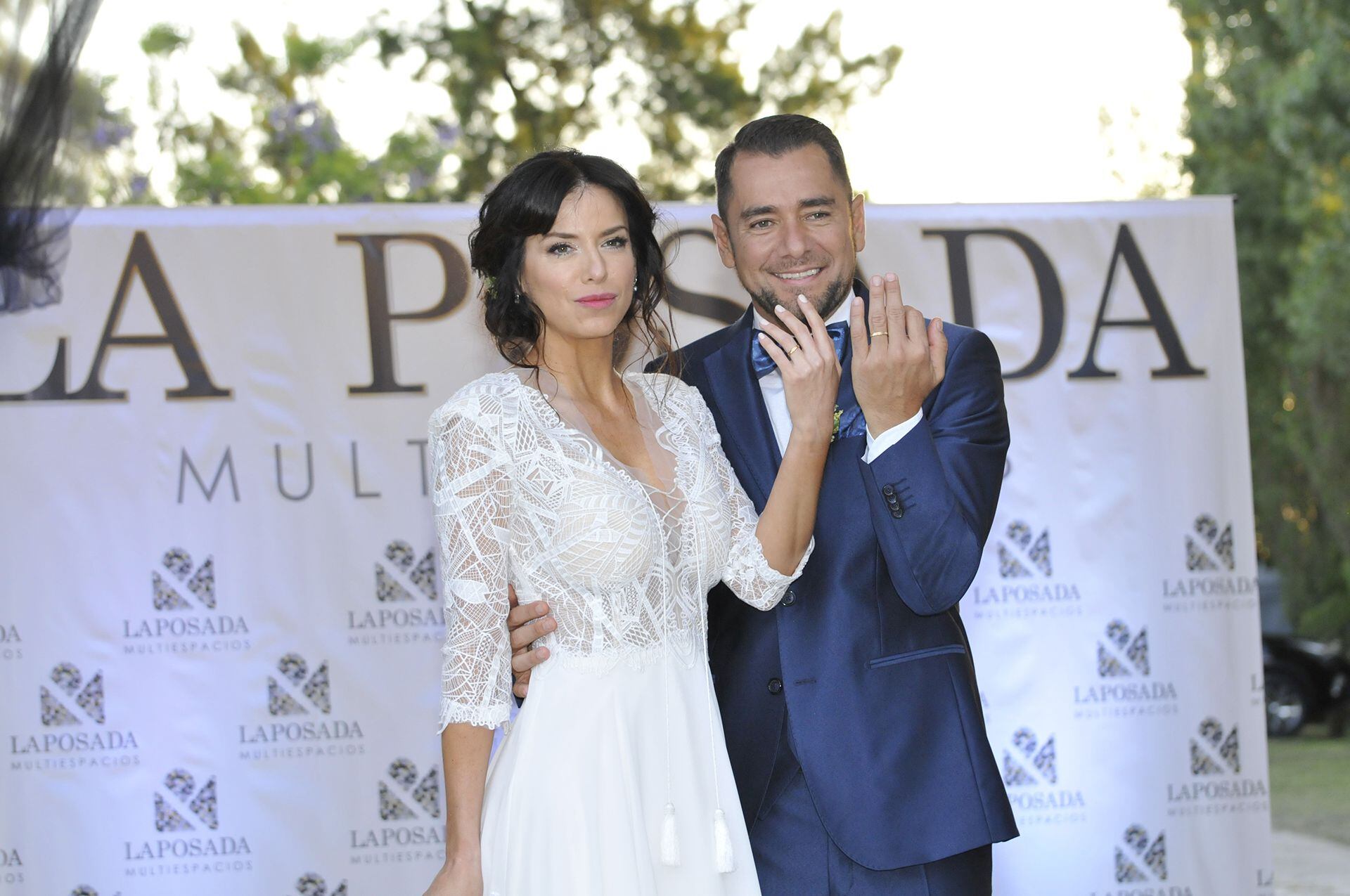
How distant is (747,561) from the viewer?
8.34 feet

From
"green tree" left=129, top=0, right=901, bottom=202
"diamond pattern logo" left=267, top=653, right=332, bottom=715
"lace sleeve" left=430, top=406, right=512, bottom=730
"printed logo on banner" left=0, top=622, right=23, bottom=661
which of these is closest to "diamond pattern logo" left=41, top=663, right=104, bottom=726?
"printed logo on banner" left=0, top=622, right=23, bottom=661

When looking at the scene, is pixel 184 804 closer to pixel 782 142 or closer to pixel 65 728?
pixel 65 728

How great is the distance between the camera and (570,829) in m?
2.28

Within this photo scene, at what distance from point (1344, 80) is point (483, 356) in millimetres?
9146

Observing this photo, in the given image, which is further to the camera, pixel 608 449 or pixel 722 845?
pixel 608 449

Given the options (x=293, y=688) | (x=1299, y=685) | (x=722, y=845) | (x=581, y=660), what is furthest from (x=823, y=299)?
(x=1299, y=685)

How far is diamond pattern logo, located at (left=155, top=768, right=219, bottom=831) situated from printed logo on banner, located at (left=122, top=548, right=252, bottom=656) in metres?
0.38

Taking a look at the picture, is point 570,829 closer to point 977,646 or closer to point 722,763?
point 722,763

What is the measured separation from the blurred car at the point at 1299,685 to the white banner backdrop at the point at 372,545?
27.4 feet

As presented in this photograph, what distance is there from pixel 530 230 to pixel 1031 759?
3033 millimetres

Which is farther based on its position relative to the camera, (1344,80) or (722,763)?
(1344,80)

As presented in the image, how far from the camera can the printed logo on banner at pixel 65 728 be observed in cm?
444

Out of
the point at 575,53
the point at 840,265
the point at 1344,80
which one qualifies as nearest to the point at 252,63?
the point at 575,53

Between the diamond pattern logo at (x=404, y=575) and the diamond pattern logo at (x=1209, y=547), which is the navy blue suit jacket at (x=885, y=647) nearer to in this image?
the diamond pattern logo at (x=404, y=575)
